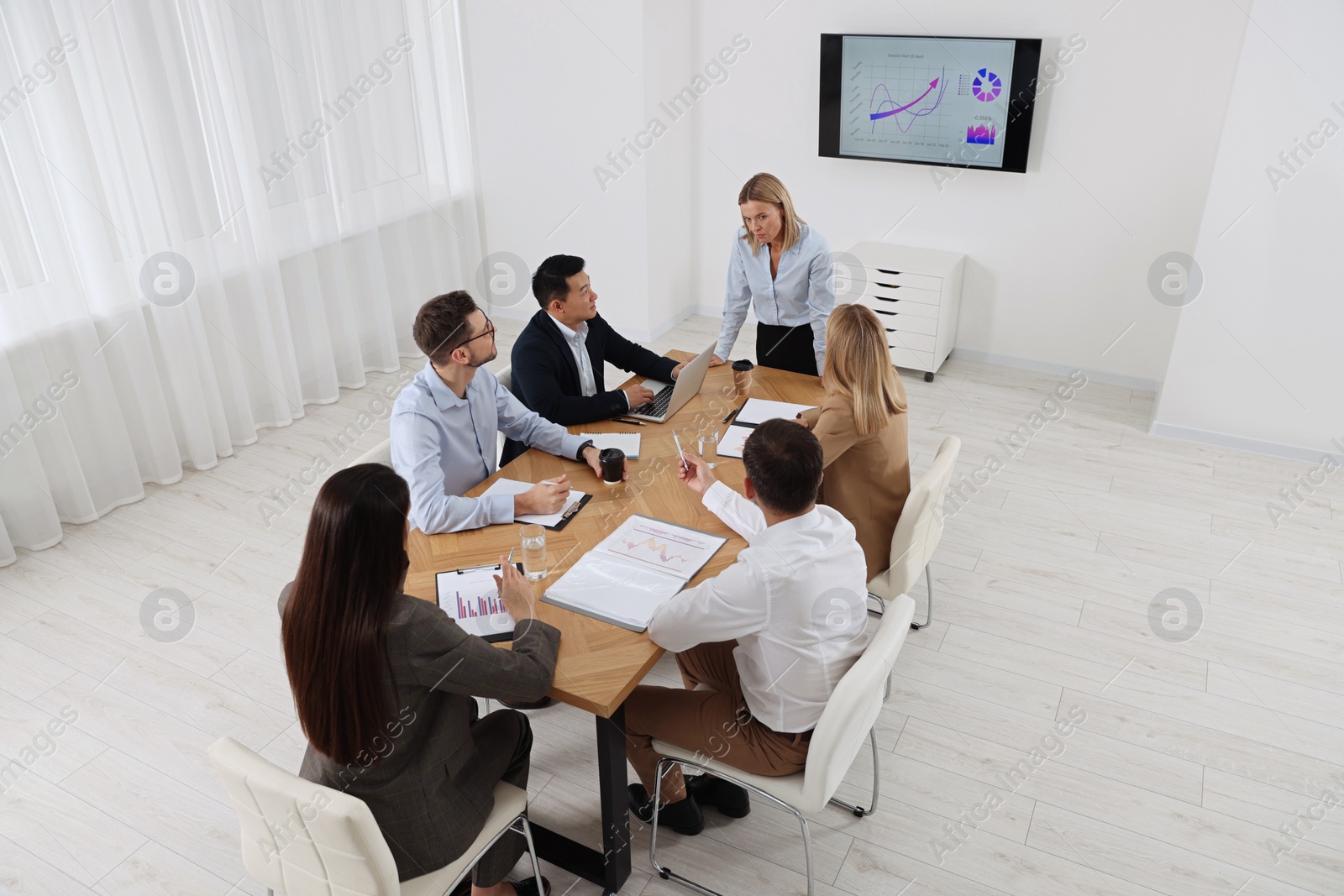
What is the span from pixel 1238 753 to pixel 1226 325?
98.7 inches

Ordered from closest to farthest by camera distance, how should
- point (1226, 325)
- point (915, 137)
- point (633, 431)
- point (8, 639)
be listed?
point (633, 431)
point (8, 639)
point (1226, 325)
point (915, 137)

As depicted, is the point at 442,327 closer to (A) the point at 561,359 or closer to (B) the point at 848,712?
(A) the point at 561,359

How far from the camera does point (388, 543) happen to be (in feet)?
6.26

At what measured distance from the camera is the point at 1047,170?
5402mm

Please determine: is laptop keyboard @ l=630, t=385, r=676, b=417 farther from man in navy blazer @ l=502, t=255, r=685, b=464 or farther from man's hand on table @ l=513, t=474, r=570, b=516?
man's hand on table @ l=513, t=474, r=570, b=516

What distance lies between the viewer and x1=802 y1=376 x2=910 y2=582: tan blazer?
2996 millimetres

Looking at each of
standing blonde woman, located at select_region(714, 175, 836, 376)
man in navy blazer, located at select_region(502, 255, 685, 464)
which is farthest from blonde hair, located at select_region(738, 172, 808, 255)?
man in navy blazer, located at select_region(502, 255, 685, 464)

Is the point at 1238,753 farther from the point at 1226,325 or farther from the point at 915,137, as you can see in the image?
the point at 915,137

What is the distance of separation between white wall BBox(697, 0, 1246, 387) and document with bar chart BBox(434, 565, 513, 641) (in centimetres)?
424

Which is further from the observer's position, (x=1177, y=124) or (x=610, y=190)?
(x=610, y=190)

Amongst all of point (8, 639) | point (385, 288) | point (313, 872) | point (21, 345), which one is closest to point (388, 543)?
point (313, 872)

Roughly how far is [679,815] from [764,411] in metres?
1.45

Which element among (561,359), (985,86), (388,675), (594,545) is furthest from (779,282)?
(388,675)

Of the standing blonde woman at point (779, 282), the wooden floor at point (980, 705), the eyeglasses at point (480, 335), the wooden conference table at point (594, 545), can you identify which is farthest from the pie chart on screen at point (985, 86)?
the eyeglasses at point (480, 335)
